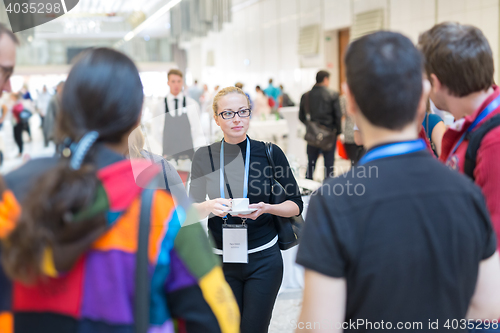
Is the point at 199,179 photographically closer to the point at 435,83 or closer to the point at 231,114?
the point at 231,114

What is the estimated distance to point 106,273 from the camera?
86cm

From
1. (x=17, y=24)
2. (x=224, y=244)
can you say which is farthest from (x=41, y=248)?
(x=17, y=24)

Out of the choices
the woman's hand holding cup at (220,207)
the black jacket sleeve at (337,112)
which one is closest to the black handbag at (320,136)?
the black jacket sleeve at (337,112)

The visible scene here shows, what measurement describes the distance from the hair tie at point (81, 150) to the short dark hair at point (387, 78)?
1.93 feet

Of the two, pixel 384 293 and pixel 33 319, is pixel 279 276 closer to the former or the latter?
pixel 384 293

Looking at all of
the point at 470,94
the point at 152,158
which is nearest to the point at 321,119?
the point at 152,158

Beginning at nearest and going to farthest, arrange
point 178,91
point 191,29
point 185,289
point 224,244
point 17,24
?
point 185,289 → point 224,244 → point 17,24 → point 178,91 → point 191,29

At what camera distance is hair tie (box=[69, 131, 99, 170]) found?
0.86 metres

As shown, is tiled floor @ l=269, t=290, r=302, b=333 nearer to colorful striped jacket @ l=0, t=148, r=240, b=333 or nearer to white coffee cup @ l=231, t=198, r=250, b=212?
white coffee cup @ l=231, t=198, r=250, b=212

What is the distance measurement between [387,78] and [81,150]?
26.0 inches

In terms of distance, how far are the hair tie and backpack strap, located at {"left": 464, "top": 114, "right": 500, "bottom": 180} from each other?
1.05 meters

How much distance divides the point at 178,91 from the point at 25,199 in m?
5.37

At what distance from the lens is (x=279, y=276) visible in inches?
89.0

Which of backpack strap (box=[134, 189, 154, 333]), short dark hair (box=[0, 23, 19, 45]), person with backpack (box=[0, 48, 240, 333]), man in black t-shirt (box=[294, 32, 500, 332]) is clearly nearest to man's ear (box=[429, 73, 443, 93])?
man in black t-shirt (box=[294, 32, 500, 332])
